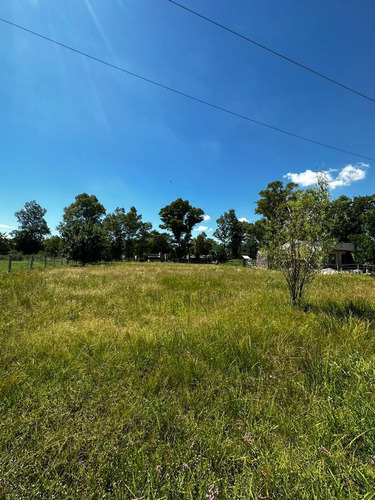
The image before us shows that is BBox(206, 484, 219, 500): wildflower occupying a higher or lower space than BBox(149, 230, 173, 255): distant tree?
lower

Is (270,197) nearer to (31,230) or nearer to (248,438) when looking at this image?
(248,438)

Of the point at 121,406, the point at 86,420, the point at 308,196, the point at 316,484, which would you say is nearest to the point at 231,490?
the point at 316,484

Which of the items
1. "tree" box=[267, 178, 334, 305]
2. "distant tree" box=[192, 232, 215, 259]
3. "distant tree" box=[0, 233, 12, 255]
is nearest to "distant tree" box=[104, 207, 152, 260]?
"distant tree" box=[192, 232, 215, 259]

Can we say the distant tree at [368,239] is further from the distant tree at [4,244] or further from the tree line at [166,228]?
the distant tree at [4,244]

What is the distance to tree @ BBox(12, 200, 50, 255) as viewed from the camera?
61.7 m

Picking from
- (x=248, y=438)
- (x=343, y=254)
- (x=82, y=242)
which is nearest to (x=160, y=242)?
(x=82, y=242)

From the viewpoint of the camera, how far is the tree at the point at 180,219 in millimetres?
55938

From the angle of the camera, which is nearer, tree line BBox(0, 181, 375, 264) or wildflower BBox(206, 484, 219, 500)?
wildflower BBox(206, 484, 219, 500)

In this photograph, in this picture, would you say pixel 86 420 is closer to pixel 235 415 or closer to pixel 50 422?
pixel 50 422

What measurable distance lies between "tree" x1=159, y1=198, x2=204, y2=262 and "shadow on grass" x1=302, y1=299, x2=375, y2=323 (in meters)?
50.9

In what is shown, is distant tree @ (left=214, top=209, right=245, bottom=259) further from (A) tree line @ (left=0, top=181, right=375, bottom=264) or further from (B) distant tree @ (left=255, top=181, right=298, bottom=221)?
(B) distant tree @ (left=255, top=181, right=298, bottom=221)

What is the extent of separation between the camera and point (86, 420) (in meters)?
1.77

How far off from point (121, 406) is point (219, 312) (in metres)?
3.05

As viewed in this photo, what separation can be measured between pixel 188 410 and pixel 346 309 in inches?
186
